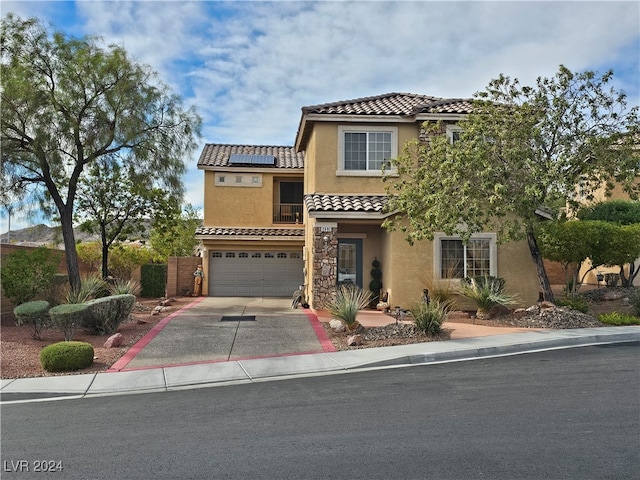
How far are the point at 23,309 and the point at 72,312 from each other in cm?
207

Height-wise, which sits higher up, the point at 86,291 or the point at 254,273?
the point at 254,273

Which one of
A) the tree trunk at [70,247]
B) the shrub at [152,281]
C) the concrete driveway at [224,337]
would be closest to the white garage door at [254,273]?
the shrub at [152,281]

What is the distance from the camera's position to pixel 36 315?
1362cm

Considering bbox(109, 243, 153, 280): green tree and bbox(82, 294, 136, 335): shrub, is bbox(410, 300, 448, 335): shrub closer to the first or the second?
bbox(82, 294, 136, 335): shrub

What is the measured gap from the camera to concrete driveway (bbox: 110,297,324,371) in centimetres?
1138

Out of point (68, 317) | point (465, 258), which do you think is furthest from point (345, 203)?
point (68, 317)

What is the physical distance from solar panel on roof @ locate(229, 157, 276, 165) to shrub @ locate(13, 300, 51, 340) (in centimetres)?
1437

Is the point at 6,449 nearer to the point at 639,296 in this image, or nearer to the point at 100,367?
the point at 100,367

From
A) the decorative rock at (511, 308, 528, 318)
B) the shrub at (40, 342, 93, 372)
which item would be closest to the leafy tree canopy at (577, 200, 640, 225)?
the decorative rock at (511, 308, 528, 318)

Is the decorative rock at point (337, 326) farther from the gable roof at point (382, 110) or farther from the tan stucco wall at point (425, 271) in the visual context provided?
the gable roof at point (382, 110)

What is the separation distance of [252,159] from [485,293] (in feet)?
50.4

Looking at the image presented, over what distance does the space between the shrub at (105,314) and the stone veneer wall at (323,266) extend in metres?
5.88

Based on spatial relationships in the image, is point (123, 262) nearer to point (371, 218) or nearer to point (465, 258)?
point (371, 218)

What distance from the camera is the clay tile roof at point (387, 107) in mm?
18516
